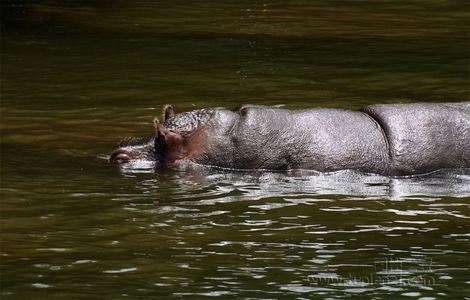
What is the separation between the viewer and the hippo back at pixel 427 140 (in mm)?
10648

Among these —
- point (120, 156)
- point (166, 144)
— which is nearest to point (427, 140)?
point (166, 144)

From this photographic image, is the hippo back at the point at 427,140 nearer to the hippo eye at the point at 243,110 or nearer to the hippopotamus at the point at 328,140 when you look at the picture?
the hippopotamus at the point at 328,140

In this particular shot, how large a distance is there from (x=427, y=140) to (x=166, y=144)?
2.05 metres

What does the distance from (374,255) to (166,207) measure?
182 centimetres

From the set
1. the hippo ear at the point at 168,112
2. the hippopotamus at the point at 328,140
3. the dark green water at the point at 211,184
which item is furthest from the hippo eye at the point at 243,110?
the hippo ear at the point at 168,112

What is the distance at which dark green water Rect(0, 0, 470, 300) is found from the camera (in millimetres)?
7965

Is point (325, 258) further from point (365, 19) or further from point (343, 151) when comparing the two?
point (365, 19)

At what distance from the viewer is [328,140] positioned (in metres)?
10.7

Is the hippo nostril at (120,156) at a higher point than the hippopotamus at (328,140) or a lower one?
lower

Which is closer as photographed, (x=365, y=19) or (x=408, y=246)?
(x=408, y=246)

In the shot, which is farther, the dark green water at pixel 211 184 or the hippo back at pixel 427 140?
the hippo back at pixel 427 140

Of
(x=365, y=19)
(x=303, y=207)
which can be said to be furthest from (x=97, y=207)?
(x=365, y=19)

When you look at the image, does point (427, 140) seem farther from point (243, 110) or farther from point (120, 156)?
point (120, 156)

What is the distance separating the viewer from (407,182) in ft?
34.5
